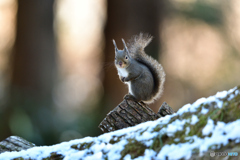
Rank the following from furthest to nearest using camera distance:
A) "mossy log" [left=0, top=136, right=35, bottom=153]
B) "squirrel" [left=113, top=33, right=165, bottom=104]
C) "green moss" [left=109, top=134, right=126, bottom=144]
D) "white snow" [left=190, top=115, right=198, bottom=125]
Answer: "squirrel" [left=113, top=33, right=165, bottom=104] → "mossy log" [left=0, top=136, right=35, bottom=153] → "green moss" [left=109, top=134, right=126, bottom=144] → "white snow" [left=190, top=115, right=198, bottom=125]

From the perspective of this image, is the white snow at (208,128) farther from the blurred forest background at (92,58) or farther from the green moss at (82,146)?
the blurred forest background at (92,58)

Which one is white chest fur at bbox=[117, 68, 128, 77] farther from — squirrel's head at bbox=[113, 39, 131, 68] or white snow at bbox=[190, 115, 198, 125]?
white snow at bbox=[190, 115, 198, 125]

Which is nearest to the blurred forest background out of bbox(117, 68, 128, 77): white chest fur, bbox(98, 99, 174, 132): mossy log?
bbox(117, 68, 128, 77): white chest fur

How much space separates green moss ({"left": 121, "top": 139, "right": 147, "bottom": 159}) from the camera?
4.51 feet

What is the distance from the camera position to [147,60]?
317cm

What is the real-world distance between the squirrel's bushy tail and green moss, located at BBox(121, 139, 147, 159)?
5.17 feet

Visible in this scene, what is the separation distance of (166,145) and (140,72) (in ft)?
5.79

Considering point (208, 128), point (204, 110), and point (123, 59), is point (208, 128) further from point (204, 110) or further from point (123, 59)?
point (123, 59)

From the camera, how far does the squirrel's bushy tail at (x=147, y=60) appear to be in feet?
9.80

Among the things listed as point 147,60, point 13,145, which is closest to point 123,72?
point 147,60

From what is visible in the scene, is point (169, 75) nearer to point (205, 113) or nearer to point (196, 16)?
point (196, 16)

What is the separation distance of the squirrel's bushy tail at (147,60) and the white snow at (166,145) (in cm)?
149

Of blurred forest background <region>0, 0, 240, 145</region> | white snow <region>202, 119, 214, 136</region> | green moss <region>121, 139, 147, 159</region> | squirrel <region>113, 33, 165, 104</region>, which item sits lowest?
white snow <region>202, 119, 214, 136</region>

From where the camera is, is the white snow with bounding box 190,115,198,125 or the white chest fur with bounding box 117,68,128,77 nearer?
the white snow with bounding box 190,115,198,125
